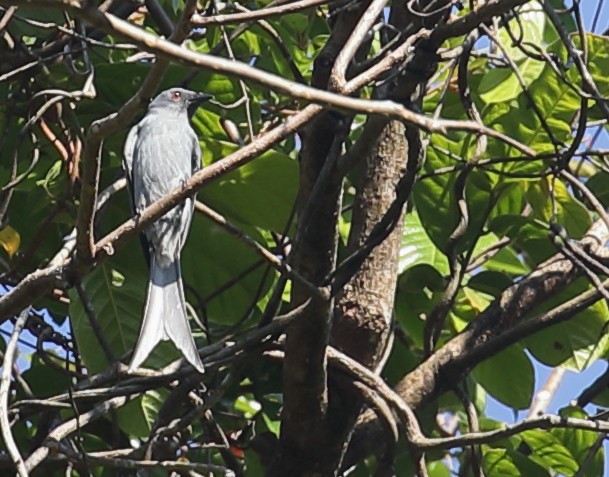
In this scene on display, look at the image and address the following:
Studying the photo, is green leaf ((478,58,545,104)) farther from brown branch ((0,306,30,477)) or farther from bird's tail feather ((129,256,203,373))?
brown branch ((0,306,30,477))

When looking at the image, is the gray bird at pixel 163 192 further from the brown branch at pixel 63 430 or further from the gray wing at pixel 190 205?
the brown branch at pixel 63 430

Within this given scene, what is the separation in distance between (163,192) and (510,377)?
122 centimetres

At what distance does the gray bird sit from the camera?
2.62 meters

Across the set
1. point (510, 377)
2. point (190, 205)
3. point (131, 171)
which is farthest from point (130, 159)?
point (510, 377)

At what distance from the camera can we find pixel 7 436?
2154 millimetres

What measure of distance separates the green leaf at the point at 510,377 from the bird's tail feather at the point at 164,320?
87cm

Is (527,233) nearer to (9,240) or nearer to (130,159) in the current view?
(130,159)

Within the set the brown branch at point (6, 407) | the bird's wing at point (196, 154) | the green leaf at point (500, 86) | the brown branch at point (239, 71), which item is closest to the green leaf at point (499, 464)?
the green leaf at point (500, 86)

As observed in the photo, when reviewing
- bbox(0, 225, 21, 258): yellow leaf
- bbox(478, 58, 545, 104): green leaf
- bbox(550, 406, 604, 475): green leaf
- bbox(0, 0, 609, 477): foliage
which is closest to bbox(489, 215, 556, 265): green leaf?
bbox(0, 0, 609, 477): foliage

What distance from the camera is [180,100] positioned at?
11.4 ft

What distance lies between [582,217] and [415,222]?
1.56 feet

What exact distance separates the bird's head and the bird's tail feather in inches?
26.2

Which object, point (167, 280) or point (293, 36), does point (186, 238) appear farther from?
point (293, 36)

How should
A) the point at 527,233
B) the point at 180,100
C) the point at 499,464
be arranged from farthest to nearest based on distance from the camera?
1. the point at 180,100
2. the point at 527,233
3. the point at 499,464
